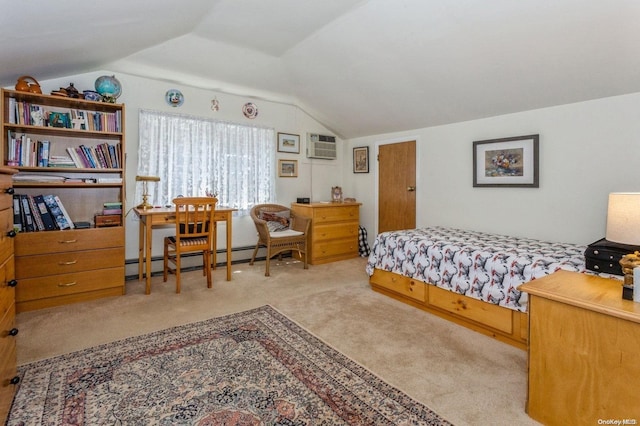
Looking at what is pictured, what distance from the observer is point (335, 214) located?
4781mm

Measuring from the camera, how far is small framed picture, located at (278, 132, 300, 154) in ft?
16.2

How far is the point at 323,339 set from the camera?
2.31 m

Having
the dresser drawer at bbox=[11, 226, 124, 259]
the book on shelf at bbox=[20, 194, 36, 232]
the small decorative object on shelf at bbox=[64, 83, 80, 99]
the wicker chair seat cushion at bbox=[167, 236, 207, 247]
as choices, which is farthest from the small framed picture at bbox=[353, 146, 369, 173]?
the book on shelf at bbox=[20, 194, 36, 232]

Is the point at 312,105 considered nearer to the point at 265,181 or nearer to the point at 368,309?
the point at 265,181

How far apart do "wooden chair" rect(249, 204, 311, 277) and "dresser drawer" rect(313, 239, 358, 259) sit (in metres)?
0.23

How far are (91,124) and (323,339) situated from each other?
2.98 m

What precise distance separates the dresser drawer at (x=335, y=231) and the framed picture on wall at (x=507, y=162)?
72.8 inches

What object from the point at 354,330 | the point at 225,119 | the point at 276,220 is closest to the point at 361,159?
the point at 276,220

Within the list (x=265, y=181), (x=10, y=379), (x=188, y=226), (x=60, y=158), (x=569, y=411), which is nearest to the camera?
(x=569, y=411)

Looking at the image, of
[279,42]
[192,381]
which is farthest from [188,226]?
[279,42]

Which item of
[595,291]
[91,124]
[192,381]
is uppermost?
[91,124]

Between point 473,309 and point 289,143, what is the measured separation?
351 cm

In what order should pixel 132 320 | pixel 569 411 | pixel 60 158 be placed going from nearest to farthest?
pixel 569 411, pixel 132 320, pixel 60 158

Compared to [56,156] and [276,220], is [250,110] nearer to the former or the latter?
[276,220]
